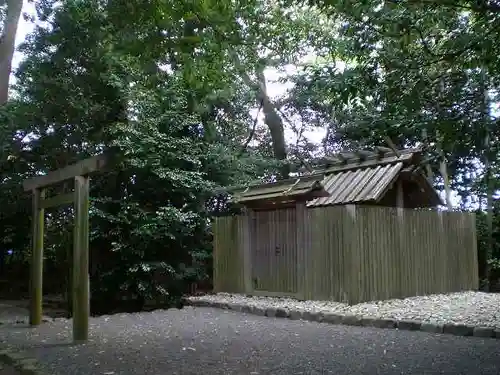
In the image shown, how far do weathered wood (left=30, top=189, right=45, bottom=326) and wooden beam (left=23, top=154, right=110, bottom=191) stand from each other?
437mm

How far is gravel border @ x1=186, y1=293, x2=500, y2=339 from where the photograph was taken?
7.28 meters

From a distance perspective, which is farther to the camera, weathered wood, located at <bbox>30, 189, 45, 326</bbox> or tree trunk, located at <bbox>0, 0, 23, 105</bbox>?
tree trunk, located at <bbox>0, 0, 23, 105</bbox>

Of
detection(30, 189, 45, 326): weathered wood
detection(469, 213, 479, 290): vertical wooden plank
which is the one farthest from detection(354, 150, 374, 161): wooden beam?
detection(30, 189, 45, 326): weathered wood

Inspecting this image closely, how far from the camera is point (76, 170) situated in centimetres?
805

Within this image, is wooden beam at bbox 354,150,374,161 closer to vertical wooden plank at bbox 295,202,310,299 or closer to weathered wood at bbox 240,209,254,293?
vertical wooden plank at bbox 295,202,310,299

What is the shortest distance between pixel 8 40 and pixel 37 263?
579 cm

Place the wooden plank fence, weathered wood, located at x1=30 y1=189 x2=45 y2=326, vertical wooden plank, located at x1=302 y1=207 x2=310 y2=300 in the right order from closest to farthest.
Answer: weathered wood, located at x1=30 y1=189 x2=45 y2=326 < the wooden plank fence < vertical wooden plank, located at x1=302 y1=207 x2=310 y2=300

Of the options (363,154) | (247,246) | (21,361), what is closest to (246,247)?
(247,246)

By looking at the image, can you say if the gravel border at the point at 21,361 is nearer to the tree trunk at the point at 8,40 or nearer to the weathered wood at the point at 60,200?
the weathered wood at the point at 60,200

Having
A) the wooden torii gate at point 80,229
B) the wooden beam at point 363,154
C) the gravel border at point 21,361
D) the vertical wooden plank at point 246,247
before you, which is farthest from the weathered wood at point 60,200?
the wooden beam at point 363,154

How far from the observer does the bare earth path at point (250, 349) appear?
552 centimetres

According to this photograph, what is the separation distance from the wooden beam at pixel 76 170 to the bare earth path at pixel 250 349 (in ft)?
8.10

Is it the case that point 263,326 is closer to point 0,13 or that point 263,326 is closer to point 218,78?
point 218,78

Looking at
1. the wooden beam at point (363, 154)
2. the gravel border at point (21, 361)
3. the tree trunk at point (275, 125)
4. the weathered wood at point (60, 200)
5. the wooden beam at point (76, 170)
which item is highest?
the tree trunk at point (275, 125)
